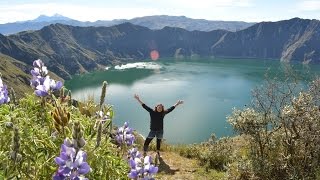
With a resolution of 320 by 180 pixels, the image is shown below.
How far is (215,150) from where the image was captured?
11984 mm

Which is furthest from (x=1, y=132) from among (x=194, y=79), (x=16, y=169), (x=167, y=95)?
(x=194, y=79)

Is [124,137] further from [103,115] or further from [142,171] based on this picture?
[142,171]

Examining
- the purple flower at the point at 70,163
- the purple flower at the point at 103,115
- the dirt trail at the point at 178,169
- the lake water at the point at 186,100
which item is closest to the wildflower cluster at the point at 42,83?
the purple flower at the point at 103,115

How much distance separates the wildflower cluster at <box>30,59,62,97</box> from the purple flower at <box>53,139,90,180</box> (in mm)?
1617

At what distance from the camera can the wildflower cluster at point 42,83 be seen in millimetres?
3936

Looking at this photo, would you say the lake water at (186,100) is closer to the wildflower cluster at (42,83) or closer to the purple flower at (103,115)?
the wildflower cluster at (42,83)

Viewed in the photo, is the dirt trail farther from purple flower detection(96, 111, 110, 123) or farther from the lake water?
Answer: the lake water

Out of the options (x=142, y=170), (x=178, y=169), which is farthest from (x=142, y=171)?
(x=178, y=169)

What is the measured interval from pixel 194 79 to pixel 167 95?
3368 cm

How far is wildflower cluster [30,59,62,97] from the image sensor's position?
3.94 metres

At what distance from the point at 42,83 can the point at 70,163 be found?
2.08 metres

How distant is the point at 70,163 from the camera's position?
2.42 metres

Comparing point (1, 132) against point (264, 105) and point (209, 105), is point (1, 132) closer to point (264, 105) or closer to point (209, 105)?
point (264, 105)

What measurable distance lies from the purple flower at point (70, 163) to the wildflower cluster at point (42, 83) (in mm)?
1617
